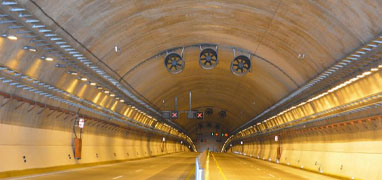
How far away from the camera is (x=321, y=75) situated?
29656mm

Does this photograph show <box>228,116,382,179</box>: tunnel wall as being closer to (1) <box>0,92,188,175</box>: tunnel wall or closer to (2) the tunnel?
(2) the tunnel

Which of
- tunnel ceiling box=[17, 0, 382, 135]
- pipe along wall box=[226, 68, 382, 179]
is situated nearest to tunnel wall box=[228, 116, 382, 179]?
pipe along wall box=[226, 68, 382, 179]

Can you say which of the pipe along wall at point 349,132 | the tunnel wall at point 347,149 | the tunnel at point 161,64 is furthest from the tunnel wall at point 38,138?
the tunnel wall at point 347,149

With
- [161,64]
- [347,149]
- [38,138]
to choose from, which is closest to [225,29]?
[161,64]

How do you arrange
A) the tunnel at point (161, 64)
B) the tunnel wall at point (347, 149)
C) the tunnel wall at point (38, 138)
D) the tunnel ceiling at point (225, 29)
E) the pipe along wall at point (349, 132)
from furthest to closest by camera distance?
the tunnel wall at point (347, 149) < the pipe along wall at point (349, 132) < the tunnel wall at point (38, 138) < the tunnel at point (161, 64) < the tunnel ceiling at point (225, 29)

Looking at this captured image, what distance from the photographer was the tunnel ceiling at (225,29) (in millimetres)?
21531

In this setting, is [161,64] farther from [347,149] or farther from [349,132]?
[347,149]

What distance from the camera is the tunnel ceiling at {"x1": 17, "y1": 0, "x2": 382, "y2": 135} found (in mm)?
21531

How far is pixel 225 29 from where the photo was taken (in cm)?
3128

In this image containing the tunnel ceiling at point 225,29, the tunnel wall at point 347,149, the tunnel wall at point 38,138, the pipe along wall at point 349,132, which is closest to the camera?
the tunnel ceiling at point 225,29

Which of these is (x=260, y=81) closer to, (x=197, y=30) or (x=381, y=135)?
(x=197, y=30)

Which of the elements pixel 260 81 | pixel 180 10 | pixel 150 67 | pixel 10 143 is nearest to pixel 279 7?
pixel 180 10

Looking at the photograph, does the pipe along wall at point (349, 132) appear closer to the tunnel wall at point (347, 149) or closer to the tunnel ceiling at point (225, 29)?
the tunnel wall at point (347, 149)

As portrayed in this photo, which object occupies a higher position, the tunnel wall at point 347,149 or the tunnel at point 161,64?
the tunnel at point 161,64
